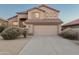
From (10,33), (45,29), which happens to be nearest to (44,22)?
(45,29)

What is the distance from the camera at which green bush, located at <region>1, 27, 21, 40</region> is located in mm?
18188

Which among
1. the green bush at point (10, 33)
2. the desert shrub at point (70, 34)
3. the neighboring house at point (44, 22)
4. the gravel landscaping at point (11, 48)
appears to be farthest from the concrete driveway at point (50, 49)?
the neighboring house at point (44, 22)

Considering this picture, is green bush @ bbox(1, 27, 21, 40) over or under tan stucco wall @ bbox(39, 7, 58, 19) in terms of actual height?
under

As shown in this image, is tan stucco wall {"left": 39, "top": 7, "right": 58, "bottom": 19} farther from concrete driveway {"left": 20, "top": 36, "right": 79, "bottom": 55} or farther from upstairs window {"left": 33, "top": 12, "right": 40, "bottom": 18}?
concrete driveway {"left": 20, "top": 36, "right": 79, "bottom": 55}

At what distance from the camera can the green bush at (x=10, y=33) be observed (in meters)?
18.2

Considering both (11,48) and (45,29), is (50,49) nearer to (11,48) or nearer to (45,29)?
(11,48)

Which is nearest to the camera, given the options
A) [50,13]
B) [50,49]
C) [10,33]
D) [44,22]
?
[50,49]

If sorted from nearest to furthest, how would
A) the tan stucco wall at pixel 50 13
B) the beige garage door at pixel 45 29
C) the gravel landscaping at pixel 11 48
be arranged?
the gravel landscaping at pixel 11 48
the beige garage door at pixel 45 29
the tan stucco wall at pixel 50 13

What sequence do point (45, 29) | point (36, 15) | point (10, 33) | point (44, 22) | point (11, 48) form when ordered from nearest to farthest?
1. point (11, 48)
2. point (10, 33)
3. point (44, 22)
4. point (45, 29)
5. point (36, 15)

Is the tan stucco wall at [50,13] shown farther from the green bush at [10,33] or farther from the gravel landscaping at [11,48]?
the gravel landscaping at [11,48]

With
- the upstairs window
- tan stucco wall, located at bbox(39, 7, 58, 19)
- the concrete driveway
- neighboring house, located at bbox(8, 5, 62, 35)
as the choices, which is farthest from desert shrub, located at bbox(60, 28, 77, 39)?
the upstairs window

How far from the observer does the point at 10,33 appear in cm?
1855
